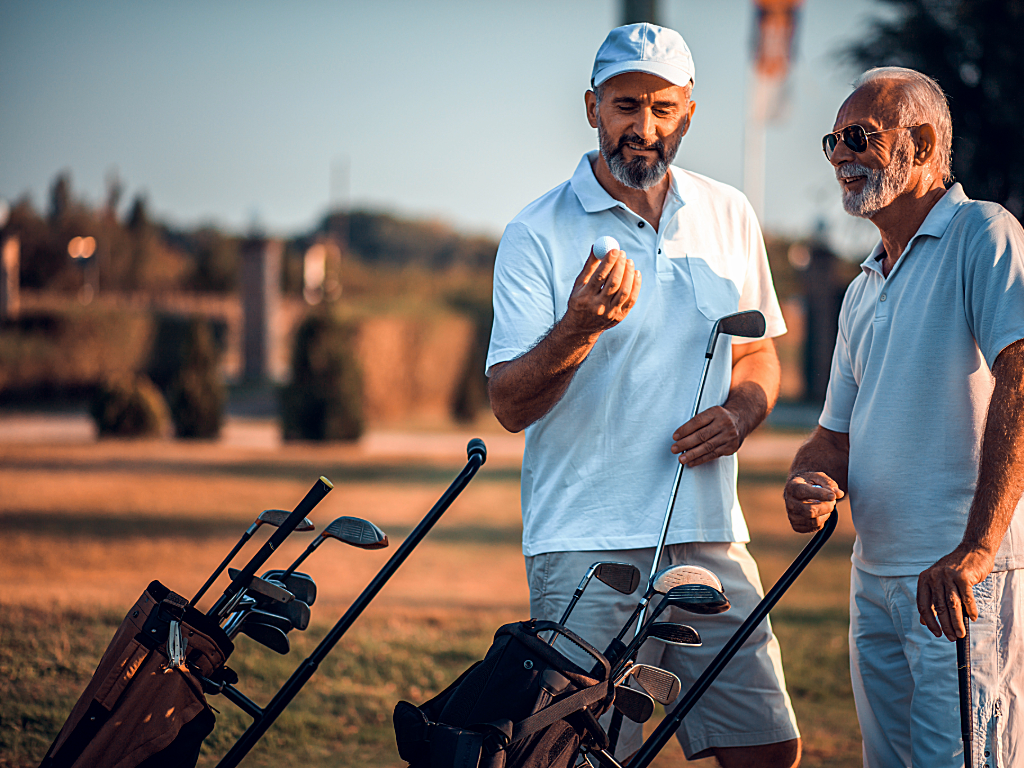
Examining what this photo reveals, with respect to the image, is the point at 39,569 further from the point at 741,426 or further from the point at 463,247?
the point at 463,247

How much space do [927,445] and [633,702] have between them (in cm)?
93

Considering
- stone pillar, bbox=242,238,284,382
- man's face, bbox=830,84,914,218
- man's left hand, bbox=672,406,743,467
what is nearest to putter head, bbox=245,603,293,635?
man's left hand, bbox=672,406,743,467

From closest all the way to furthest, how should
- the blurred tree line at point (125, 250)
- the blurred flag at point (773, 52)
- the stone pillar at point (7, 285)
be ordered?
the stone pillar at point (7, 285), the blurred flag at point (773, 52), the blurred tree line at point (125, 250)

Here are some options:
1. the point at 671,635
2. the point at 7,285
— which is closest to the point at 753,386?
the point at 671,635

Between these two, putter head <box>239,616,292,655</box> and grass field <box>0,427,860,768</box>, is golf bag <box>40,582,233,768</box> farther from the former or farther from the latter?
grass field <box>0,427,860,768</box>

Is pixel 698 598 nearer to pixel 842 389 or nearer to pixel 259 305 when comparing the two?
pixel 842 389

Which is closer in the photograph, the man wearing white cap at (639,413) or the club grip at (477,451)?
the club grip at (477,451)

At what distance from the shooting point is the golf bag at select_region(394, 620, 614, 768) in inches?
80.2

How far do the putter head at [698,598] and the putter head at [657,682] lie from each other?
15cm

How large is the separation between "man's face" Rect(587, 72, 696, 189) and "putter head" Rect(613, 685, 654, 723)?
1276 millimetres

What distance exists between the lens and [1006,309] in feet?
7.45

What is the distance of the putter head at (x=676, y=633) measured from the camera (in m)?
2.28

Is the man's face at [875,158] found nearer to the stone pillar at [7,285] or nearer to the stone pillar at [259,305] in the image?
the stone pillar at [7,285]

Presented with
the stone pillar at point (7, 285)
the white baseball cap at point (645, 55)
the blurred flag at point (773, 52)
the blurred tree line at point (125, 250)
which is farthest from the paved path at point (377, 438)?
the white baseball cap at point (645, 55)
